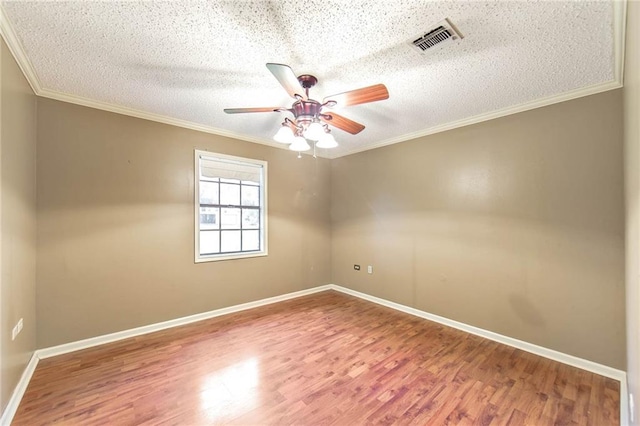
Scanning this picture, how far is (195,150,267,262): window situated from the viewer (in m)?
3.61

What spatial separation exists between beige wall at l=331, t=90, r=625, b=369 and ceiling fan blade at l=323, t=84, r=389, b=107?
1908 mm

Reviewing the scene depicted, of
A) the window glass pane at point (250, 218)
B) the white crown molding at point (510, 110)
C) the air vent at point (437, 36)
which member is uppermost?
the air vent at point (437, 36)

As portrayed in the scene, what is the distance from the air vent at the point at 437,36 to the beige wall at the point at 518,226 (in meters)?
1.63

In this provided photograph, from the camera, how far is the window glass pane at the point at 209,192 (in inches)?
143

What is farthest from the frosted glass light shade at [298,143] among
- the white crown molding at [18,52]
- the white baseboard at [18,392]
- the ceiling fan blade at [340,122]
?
the white baseboard at [18,392]

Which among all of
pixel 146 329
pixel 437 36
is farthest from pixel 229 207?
pixel 437 36

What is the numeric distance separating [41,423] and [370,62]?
3478mm

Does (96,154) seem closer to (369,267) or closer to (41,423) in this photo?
(41,423)

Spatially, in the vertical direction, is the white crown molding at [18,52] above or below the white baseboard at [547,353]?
above

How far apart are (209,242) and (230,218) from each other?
454 mm

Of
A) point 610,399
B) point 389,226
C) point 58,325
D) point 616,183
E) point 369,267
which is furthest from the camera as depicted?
point 369,267

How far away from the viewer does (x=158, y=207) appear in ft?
10.5

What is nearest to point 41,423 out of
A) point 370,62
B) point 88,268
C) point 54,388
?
point 54,388

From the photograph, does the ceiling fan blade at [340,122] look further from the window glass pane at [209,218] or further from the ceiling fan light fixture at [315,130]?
the window glass pane at [209,218]
